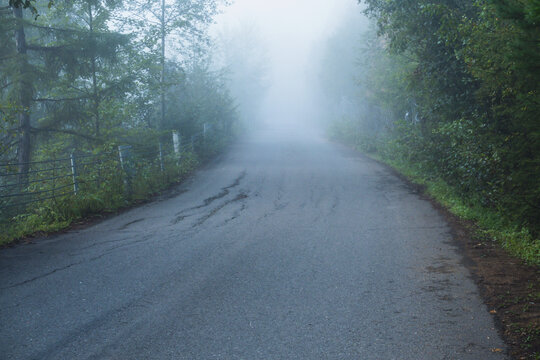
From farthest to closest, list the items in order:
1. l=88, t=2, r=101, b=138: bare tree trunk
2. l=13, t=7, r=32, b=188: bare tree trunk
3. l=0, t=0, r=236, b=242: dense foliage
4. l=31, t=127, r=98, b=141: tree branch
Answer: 1. l=88, t=2, r=101, b=138: bare tree trunk
2. l=31, t=127, r=98, b=141: tree branch
3. l=13, t=7, r=32, b=188: bare tree trunk
4. l=0, t=0, r=236, b=242: dense foliage

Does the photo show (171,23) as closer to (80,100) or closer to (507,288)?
(80,100)

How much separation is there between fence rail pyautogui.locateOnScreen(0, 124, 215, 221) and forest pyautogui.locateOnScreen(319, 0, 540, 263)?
7.91 meters

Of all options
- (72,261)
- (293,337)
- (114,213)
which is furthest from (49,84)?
(293,337)

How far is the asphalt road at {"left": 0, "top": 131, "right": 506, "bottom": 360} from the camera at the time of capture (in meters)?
3.82

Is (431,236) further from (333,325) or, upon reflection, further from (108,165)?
(108,165)

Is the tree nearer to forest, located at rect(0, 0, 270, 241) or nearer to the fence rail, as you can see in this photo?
forest, located at rect(0, 0, 270, 241)

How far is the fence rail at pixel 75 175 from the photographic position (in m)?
9.35

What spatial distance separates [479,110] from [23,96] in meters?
11.8

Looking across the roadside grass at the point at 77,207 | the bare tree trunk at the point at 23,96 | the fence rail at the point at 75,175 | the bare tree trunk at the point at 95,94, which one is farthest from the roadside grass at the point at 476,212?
the bare tree trunk at the point at 23,96

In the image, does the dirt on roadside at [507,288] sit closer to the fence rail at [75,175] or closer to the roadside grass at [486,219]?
the roadside grass at [486,219]

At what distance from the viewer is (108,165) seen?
1147 centimetres

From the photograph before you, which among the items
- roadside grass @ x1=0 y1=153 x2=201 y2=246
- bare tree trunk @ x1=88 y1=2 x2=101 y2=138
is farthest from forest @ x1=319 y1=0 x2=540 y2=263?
bare tree trunk @ x1=88 y1=2 x2=101 y2=138

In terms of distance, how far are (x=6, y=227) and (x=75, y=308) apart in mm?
4617

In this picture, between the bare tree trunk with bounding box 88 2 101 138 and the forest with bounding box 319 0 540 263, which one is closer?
the forest with bounding box 319 0 540 263
